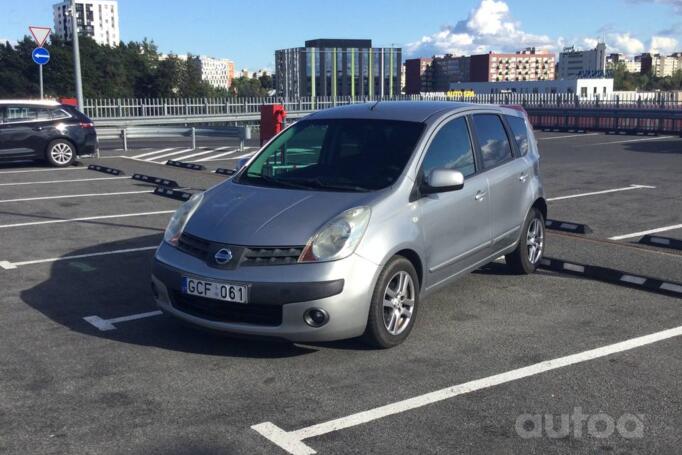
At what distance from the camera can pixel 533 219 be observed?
729 centimetres

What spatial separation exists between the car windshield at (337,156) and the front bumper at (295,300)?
2.97ft

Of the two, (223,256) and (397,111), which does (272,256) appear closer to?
(223,256)

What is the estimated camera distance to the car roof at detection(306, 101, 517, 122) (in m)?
6.12

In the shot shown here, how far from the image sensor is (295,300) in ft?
15.7

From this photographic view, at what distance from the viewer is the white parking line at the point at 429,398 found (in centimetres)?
385

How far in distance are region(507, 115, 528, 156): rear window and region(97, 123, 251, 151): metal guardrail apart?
51.0ft

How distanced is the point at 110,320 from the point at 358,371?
87.2 inches

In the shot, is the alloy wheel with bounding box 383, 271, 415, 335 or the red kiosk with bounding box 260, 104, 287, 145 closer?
the alloy wheel with bounding box 383, 271, 415, 335

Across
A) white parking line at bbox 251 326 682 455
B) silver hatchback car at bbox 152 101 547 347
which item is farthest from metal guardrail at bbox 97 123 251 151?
white parking line at bbox 251 326 682 455

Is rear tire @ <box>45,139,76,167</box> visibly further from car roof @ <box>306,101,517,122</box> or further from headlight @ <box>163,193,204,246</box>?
headlight @ <box>163,193,204,246</box>

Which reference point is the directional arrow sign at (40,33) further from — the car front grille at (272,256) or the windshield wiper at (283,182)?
the car front grille at (272,256)

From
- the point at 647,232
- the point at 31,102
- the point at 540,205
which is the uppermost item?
the point at 31,102

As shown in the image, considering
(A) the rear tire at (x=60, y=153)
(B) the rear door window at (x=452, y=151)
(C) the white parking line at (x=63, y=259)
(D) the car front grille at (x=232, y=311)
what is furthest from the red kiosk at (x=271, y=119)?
(D) the car front grille at (x=232, y=311)

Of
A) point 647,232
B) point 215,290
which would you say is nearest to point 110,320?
point 215,290
